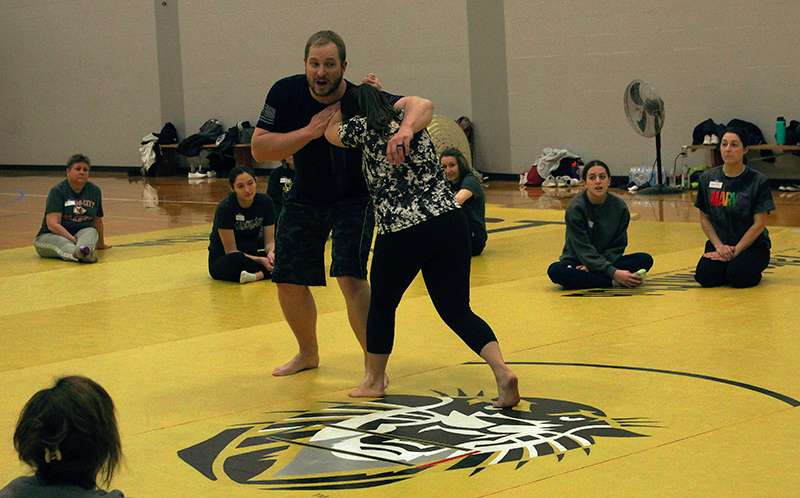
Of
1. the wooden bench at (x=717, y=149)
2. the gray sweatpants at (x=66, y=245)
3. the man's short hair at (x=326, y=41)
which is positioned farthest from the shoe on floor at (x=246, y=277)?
the wooden bench at (x=717, y=149)

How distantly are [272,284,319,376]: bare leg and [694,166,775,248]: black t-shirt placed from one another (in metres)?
3.33

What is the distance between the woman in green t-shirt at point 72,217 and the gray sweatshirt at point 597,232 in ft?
16.2

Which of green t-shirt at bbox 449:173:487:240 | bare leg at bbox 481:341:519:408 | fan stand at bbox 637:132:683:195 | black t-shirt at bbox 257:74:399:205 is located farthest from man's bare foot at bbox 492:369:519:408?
fan stand at bbox 637:132:683:195

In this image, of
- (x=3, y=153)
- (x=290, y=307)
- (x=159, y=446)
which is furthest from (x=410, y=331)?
(x=3, y=153)

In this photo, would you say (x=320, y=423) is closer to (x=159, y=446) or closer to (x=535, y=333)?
(x=159, y=446)

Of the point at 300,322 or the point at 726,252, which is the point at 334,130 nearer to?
the point at 300,322

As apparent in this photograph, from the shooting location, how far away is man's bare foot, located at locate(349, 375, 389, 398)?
597 centimetres

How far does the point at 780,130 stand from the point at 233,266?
7.83 metres

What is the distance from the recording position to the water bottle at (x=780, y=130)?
14852 mm

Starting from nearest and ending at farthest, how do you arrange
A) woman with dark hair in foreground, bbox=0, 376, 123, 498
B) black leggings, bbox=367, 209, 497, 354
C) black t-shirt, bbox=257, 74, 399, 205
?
woman with dark hair in foreground, bbox=0, 376, 123, 498, black leggings, bbox=367, 209, 497, 354, black t-shirt, bbox=257, 74, 399, 205

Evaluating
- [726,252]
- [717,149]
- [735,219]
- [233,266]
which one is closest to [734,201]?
[735,219]

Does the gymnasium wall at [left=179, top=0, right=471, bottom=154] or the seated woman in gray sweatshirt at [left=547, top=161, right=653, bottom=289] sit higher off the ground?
the gymnasium wall at [left=179, top=0, right=471, bottom=154]

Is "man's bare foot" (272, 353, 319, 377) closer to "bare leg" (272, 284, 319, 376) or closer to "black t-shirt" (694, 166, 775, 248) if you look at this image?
"bare leg" (272, 284, 319, 376)

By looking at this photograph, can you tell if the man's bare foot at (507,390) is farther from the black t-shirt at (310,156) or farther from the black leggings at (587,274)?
the black leggings at (587,274)
